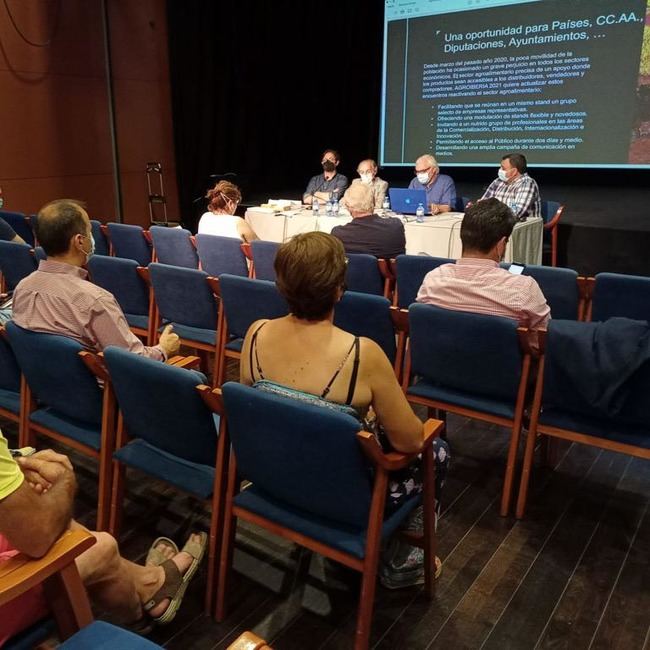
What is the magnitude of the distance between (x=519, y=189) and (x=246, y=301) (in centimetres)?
365

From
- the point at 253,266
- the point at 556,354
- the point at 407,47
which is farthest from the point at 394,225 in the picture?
the point at 407,47

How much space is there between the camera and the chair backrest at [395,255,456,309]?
11.3 feet

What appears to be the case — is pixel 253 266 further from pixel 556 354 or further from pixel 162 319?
pixel 556 354

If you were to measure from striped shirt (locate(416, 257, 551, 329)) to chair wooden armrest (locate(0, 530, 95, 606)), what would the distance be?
5.39 ft

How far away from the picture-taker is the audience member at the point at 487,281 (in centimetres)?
242

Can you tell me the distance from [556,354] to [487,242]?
1.87ft

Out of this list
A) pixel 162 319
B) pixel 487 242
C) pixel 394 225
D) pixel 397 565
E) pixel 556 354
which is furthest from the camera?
pixel 394 225

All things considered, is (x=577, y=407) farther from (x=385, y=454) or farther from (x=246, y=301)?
(x=246, y=301)

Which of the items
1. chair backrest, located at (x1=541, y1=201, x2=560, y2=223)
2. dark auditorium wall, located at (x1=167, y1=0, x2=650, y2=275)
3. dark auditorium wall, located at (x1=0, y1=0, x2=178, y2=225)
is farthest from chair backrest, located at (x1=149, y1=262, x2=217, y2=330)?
dark auditorium wall, located at (x1=167, y1=0, x2=650, y2=275)

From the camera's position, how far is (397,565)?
6.56ft

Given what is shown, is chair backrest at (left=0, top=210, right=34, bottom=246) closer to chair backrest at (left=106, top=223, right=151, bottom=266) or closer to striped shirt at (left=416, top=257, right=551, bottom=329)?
chair backrest at (left=106, top=223, right=151, bottom=266)

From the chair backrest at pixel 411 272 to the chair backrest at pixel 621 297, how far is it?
0.81m

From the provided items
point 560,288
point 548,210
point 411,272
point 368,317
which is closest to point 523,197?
point 548,210

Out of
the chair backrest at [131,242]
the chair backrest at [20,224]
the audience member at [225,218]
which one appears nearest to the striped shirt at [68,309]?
the audience member at [225,218]
